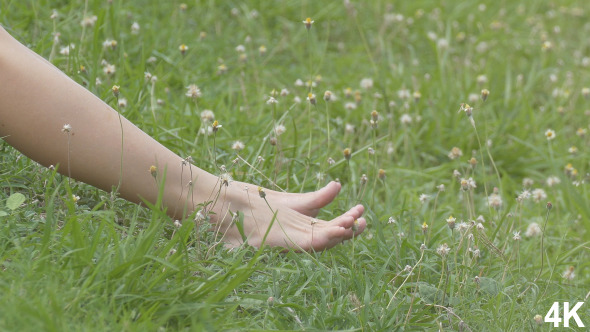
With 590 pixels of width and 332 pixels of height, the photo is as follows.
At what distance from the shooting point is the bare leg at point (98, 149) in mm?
1985

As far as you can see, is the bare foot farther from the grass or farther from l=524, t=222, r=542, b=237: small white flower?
l=524, t=222, r=542, b=237: small white flower

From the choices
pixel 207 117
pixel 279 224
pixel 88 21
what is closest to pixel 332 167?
pixel 207 117

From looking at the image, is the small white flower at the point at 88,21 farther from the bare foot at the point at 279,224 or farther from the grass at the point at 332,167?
the bare foot at the point at 279,224

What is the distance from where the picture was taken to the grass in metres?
1.85

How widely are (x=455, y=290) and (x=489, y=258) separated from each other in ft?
0.69

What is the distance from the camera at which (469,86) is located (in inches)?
151

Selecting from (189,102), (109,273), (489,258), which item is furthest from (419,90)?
(109,273)

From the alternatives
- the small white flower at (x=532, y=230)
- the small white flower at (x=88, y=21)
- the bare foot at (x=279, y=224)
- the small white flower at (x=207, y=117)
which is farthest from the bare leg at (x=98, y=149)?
the small white flower at (x=88, y=21)

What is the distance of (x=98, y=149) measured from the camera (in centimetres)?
206

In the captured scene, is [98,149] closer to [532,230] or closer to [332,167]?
[332,167]

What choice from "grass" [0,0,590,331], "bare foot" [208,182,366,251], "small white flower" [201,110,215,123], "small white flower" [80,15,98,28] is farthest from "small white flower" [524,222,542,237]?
"small white flower" [80,15,98,28]

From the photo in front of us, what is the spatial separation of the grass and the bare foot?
58mm

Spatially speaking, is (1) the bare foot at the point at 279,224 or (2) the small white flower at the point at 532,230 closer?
(1) the bare foot at the point at 279,224

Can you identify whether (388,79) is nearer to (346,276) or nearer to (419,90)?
(419,90)
